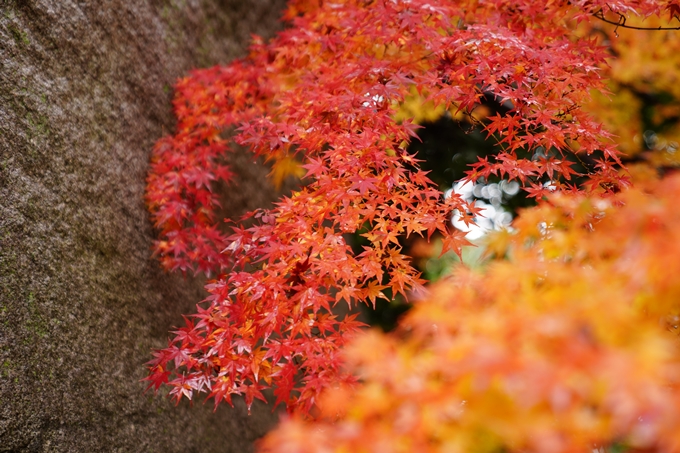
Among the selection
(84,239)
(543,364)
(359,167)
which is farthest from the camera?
(84,239)

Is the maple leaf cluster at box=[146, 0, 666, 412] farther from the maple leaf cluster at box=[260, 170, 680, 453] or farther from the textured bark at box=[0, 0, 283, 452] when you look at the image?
the maple leaf cluster at box=[260, 170, 680, 453]

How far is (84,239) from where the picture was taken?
3090mm

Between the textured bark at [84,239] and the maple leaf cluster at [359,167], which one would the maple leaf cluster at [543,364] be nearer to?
the maple leaf cluster at [359,167]

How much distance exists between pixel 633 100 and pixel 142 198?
7.46 metres

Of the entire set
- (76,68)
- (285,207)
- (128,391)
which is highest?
(76,68)

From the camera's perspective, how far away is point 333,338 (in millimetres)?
2492

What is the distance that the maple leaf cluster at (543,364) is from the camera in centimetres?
97

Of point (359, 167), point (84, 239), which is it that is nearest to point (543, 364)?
point (359, 167)

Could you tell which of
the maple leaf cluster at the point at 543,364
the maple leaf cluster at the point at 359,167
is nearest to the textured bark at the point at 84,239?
the maple leaf cluster at the point at 359,167

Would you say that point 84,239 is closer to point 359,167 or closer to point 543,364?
point 359,167

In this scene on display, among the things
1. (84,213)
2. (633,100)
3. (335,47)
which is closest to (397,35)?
(335,47)

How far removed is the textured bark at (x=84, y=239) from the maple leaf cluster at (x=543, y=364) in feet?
6.91

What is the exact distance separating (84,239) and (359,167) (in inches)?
76.0

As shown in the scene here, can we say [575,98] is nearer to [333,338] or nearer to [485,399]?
[333,338]
